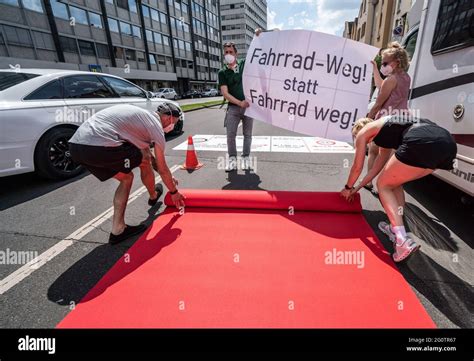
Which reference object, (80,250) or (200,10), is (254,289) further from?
(200,10)

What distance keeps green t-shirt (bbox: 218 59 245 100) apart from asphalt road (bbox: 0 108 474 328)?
1421 mm

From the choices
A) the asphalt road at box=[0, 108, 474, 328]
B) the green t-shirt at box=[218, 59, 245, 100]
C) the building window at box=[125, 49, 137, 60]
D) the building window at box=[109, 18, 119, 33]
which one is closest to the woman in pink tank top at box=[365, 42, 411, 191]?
the asphalt road at box=[0, 108, 474, 328]

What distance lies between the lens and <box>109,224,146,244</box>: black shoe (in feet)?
8.47

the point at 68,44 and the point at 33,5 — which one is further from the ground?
the point at 33,5

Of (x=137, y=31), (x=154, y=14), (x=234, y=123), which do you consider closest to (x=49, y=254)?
(x=234, y=123)

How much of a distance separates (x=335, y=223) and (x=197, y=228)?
1.54m

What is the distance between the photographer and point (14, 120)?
345 cm

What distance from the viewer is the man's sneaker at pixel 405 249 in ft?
6.74

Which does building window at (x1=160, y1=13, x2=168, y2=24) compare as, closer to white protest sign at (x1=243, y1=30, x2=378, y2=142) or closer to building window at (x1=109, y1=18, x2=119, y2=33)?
building window at (x1=109, y1=18, x2=119, y2=33)

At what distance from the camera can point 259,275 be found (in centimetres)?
203

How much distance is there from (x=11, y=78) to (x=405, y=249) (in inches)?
229

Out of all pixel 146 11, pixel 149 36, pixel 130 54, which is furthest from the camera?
pixel 149 36

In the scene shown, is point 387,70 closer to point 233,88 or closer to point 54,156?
point 233,88
